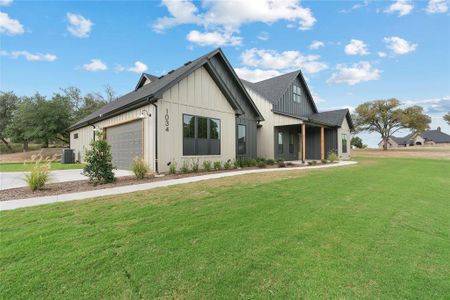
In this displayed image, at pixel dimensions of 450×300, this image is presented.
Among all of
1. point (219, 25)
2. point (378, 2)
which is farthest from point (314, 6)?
point (219, 25)

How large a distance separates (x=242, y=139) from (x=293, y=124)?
4.62 meters

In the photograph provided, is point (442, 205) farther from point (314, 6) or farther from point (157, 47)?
point (157, 47)

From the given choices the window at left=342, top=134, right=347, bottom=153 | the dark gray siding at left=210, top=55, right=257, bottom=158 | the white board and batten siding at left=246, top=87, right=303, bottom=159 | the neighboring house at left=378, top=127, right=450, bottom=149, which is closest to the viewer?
the dark gray siding at left=210, top=55, right=257, bottom=158

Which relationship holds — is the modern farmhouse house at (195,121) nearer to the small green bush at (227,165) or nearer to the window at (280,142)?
the window at (280,142)

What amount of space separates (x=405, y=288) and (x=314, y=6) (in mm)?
13943

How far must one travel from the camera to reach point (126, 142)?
1180 cm

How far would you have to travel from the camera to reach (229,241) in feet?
→ 10.1

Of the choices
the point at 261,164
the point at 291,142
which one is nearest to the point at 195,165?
the point at 261,164

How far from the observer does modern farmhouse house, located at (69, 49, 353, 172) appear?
32.6 ft

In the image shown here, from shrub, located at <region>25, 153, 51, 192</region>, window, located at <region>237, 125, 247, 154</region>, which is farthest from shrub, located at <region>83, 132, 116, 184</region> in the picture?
window, located at <region>237, 125, 247, 154</region>

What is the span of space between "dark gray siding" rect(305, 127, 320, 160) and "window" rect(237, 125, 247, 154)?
8.84 meters

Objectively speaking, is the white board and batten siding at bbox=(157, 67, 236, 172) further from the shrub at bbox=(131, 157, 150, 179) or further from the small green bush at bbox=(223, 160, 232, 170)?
the shrub at bbox=(131, 157, 150, 179)

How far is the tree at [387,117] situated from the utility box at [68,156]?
4442cm

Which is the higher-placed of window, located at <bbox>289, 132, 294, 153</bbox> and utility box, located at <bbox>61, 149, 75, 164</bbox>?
window, located at <bbox>289, 132, 294, 153</bbox>
